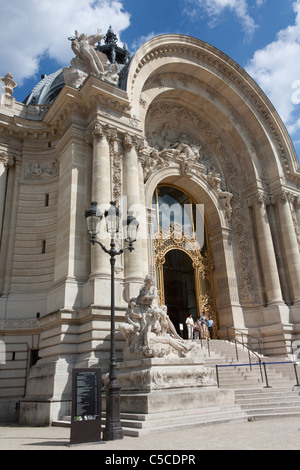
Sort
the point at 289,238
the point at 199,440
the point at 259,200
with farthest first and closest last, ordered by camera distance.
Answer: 1. the point at 259,200
2. the point at 289,238
3. the point at 199,440

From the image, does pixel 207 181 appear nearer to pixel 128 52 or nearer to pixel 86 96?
pixel 86 96

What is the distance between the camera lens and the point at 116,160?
1464cm

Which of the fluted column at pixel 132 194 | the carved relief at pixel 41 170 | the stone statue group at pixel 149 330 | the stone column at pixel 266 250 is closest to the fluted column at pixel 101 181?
the fluted column at pixel 132 194

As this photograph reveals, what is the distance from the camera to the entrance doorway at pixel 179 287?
710 inches

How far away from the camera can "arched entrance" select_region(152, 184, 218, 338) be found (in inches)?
715

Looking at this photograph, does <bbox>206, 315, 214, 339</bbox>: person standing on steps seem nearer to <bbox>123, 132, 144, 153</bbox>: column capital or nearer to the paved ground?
<bbox>123, 132, 144, 153</bbox>: column capital

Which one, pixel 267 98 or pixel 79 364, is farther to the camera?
pixel 267 98

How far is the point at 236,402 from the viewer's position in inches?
390

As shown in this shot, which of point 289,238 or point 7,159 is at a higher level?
point 7,159

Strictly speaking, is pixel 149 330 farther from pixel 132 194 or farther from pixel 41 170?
pixel 41 170

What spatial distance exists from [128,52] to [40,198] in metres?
18.6

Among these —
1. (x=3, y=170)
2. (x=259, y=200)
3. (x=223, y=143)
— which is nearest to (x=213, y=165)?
(x=223, y=143)

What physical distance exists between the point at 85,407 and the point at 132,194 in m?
8.99
